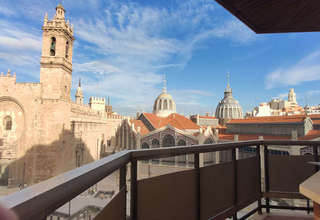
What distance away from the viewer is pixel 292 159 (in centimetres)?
332

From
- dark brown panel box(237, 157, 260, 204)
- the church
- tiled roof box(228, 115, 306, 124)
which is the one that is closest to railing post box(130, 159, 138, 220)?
dark brown panel box(237, 157, 260, 204)

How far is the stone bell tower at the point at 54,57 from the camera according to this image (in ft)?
71.8

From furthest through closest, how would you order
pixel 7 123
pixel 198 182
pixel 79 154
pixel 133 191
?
pixel 79 154 → pixel 7 123 → pixel 198 182 → pixel 133 191

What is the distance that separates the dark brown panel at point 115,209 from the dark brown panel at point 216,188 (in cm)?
116

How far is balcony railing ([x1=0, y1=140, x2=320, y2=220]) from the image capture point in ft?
2.55

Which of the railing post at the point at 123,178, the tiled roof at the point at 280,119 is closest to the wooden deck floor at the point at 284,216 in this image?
the railing post at the point at 123,178

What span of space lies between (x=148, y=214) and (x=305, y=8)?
377 centimetres

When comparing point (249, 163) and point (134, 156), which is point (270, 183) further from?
point (134, 156)

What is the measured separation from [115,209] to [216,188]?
167 cm

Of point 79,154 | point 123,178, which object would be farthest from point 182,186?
point 79,154

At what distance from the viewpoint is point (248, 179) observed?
3.16m

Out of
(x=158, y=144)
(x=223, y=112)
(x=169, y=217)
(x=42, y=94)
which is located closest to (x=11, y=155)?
(x=42, y=94)

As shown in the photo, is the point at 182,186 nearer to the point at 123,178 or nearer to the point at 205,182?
the point at 205,182

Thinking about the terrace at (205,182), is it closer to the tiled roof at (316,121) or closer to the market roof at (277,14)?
the market roof at (277,14)
